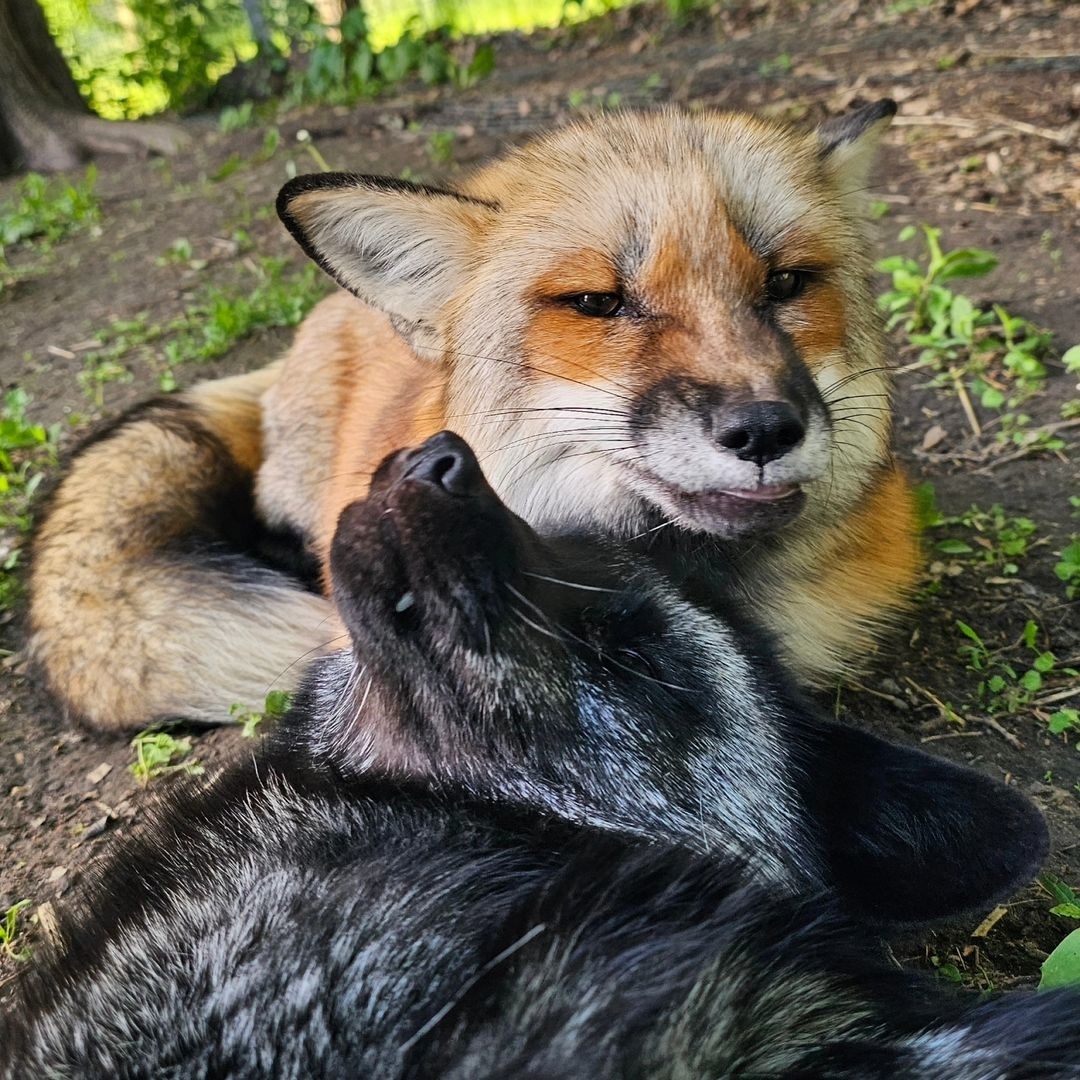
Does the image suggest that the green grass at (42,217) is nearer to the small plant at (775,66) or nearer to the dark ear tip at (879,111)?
the small plant at (775,66)

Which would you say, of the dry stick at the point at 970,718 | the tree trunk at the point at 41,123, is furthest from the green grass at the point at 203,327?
the tree trunk at the point at 41,123

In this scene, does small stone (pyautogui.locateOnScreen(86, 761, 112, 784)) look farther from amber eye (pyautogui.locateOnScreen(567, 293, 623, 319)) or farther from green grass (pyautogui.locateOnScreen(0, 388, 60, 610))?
amber eye (pyautogui.locateOnScreen(567, 293, 623, 319))

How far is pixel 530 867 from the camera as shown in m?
1.51

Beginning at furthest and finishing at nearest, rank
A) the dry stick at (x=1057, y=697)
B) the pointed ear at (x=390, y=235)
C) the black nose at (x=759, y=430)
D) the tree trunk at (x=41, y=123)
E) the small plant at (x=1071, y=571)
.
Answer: the tree trunk at (x=41, y=123)
the small plant at (x=1071, y=571)
the dry stick at (x=1057, y=697)
the pointed ear at (x=390, y=235)
the black nose at (x=759, y=430)

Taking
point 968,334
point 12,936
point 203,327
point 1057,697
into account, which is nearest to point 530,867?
point 12,936

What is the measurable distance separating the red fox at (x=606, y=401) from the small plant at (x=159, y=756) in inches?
2.9

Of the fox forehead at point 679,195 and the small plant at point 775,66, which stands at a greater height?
the fox forehead at point 679,195

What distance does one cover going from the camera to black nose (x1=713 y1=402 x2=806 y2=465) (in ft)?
6.29

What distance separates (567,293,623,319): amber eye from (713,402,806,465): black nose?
44 centimetres

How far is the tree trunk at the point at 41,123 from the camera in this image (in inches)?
327

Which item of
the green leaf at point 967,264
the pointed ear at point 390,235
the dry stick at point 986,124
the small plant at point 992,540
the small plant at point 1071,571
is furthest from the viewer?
the dry stick at point 986,124

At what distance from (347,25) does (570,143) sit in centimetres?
828

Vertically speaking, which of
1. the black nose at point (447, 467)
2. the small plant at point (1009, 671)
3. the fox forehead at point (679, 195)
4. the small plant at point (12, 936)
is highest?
the fox forehead at point (679, 195)

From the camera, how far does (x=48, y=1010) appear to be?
1487mm
